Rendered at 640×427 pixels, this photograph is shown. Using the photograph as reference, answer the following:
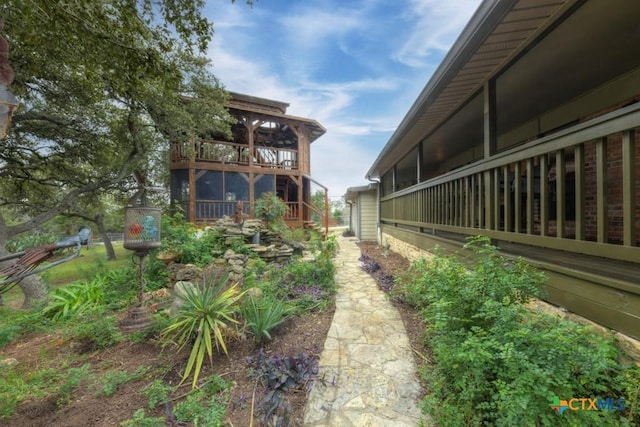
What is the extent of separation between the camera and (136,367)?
2371 mm


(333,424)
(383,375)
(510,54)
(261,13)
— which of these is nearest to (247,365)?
(333,424)

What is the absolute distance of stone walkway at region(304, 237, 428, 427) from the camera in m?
1.74

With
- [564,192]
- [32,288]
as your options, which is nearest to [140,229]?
[564,192]

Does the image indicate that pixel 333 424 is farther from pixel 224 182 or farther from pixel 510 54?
pixel 224 182

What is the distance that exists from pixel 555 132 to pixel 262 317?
14.5ft

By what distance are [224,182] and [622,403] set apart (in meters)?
11.6

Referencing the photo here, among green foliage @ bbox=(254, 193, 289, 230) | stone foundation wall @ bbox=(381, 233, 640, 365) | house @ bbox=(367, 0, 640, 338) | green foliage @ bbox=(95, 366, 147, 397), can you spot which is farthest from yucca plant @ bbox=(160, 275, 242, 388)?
green foliage @ bbox=(254, 193, 289, 230)

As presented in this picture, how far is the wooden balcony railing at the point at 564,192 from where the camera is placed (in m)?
1.61

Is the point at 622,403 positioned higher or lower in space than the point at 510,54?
lower

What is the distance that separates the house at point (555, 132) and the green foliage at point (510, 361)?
0.37 m

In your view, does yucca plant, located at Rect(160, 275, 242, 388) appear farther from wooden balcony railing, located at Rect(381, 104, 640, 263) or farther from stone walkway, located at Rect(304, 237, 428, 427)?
wooden balcony railing, located at Rect(381, 104, 640, 263)

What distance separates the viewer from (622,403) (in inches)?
53.1

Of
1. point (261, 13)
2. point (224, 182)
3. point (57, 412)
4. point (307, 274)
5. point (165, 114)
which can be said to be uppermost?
point (261, 13)

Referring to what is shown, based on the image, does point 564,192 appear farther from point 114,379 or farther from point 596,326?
point 114,379
